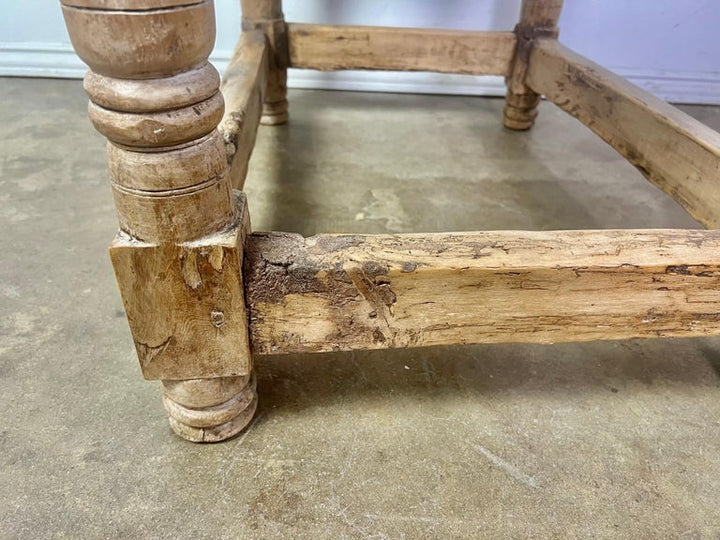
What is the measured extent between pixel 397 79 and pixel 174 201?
2.21m

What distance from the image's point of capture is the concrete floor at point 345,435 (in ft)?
2.70

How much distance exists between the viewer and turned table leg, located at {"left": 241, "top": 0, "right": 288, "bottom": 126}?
6.03 feet

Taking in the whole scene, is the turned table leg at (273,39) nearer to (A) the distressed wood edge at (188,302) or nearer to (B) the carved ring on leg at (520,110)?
(B) the carved ring on leg at (520,110)

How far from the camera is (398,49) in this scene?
78.0 inches

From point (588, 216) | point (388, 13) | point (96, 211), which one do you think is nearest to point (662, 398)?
point (588, 216)

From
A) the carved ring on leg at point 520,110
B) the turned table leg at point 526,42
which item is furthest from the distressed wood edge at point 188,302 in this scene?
the carved ring on leg at point 520,110

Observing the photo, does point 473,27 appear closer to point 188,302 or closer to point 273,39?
point 273,39

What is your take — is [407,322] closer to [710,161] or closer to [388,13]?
[710,161]

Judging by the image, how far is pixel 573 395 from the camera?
1.05 m

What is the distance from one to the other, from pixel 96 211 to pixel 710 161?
60.1 inches

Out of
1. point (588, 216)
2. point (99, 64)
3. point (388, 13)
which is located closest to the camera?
point (99, 64)

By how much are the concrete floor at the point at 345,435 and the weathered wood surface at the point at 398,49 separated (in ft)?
2.44

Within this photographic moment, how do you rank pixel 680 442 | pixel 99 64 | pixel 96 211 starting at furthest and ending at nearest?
pixel 96 211 → pixel 680 442 → pixel 99 64

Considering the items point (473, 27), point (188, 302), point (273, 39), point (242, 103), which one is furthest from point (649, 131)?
point (473, 27)
